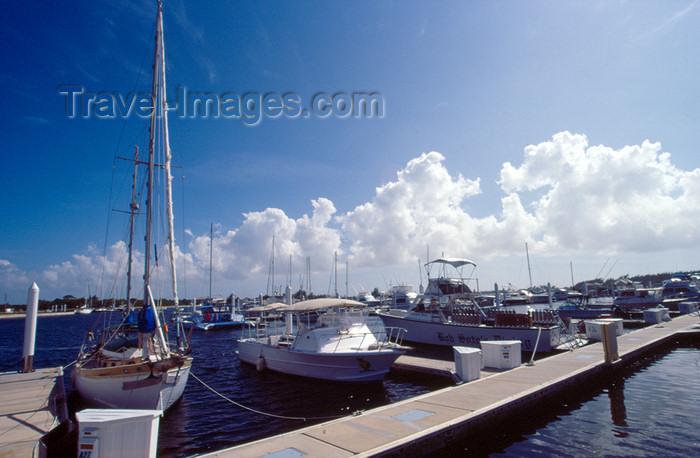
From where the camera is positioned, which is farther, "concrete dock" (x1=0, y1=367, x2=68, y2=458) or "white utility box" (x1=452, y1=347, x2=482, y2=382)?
"white utility box" (x1=452, y1=347, x2=482, y2=382)

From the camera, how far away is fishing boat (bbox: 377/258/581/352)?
21141 mm

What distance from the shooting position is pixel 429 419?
8.36 meters

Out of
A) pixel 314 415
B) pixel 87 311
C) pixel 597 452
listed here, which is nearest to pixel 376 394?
pixel 314 415

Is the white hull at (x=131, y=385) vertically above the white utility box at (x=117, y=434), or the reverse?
the white utility box at (x=117, y=434)

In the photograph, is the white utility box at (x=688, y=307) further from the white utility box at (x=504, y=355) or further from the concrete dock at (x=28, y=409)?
the concrete dock at (x=28, y=409)

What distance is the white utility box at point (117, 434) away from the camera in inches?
197

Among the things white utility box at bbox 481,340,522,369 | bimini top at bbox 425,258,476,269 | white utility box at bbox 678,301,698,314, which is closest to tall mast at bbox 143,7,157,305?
white utility box at bbox 481,340,522,369

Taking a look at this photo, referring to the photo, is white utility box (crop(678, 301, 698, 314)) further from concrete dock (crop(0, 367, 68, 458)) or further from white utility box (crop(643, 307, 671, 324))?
concrete dock (crop(0, 367, 68, 458))

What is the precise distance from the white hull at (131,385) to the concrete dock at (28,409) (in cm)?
96

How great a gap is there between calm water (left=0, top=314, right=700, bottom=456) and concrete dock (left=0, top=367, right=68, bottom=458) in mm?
1915

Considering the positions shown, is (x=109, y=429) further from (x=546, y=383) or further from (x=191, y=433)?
(x=546, y=383)

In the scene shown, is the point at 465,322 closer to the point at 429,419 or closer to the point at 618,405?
the point at 618,405

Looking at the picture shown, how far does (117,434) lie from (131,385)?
295 inches

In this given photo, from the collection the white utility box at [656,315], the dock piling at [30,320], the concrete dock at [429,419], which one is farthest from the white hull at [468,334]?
the dock piling at [30,320]
